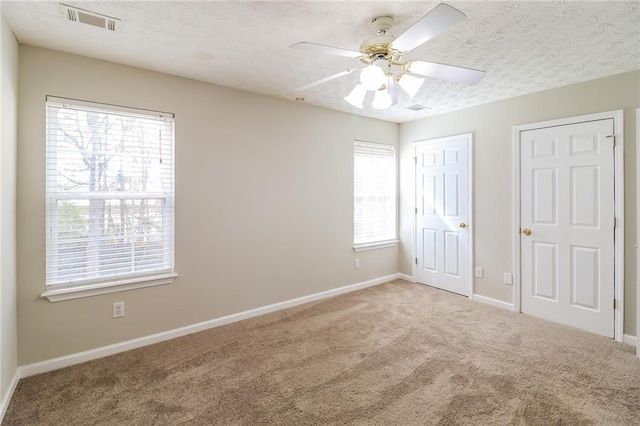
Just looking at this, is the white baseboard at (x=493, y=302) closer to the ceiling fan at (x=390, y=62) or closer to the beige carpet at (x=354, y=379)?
the beige carpet at (x=354, y=379)

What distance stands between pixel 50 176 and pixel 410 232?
414cm

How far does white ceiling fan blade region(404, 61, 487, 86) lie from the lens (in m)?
1.87

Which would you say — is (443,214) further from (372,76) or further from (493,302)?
(372,76)

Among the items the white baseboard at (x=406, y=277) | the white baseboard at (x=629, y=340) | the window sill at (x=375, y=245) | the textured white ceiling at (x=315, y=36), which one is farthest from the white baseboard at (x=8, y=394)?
the white baseboard at (x=629, y=340)

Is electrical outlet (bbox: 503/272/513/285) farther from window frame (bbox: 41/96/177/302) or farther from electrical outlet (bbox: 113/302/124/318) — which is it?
electrical outlet (bbox: 113/302/124/318)

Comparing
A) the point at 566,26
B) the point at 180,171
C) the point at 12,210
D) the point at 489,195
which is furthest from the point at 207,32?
the point at 489,195

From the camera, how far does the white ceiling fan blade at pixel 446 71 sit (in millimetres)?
1872

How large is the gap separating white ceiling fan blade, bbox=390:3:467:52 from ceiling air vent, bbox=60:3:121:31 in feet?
5.81

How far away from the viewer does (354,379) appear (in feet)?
7.41

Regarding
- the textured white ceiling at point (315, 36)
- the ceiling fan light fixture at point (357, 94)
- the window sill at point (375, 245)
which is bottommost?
the window sill at point (375, 245)

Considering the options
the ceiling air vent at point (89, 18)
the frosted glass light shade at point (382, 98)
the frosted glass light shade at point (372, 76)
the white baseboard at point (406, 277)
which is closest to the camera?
the frosted glass light shade at point (372, 76)

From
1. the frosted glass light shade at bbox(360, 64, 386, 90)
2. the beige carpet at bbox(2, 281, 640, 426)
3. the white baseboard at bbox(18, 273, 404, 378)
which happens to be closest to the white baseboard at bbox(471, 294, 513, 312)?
the beige carpet at bbox(2, 281, 640, 426)

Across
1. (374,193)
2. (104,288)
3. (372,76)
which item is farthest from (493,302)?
(104,288)

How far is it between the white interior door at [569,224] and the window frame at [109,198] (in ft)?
12.0
